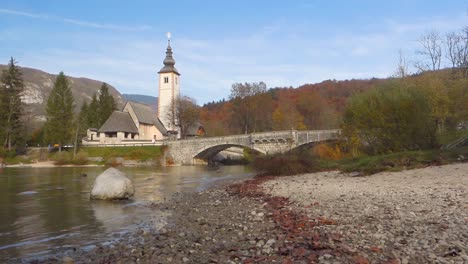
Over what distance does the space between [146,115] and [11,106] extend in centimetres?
2198

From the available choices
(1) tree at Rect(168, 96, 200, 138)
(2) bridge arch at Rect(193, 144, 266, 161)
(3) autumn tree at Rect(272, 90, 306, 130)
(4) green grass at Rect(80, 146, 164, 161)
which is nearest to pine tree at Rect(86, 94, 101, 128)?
(1) tree at Rect(168, 96, 200, 138)

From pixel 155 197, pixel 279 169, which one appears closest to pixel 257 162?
pixel 279 169

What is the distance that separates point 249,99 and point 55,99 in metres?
31.5

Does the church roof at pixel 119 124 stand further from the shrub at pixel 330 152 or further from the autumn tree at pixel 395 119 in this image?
the autumn tree at pixel 395 119

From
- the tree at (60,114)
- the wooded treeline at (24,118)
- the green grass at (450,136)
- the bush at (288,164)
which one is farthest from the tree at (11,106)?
the green grass at (450,136)

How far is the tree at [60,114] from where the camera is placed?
190 feet

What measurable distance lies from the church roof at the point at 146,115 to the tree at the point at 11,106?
1773 cm

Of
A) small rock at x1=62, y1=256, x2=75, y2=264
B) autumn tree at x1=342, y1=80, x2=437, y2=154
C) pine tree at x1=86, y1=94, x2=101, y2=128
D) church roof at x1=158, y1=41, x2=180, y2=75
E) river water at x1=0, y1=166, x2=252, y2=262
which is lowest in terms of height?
river water at x1=0, y1=166, x2=252, y2=262

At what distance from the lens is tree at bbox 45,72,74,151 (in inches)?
2276

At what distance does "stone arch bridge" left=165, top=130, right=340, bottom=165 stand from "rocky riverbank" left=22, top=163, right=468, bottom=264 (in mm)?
30881

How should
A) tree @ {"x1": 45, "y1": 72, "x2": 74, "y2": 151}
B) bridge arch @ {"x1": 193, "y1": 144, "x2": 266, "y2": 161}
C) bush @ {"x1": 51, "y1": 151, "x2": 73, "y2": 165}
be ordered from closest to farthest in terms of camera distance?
bush @ {"x1": 51, "y1": 151, "x2": 73, "y2": 165} → bridge arch @ {"x1": 193, "y1": 144, "x2": 266, "y2": 161} → tree @ {"x1": 45, "y1": 72, "x2": 74, "y2": 151}

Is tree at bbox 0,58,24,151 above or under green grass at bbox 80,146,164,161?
above

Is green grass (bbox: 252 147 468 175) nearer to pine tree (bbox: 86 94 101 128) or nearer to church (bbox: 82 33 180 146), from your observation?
church (bbox: 82 33 180 146)

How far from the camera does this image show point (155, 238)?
322 inches
